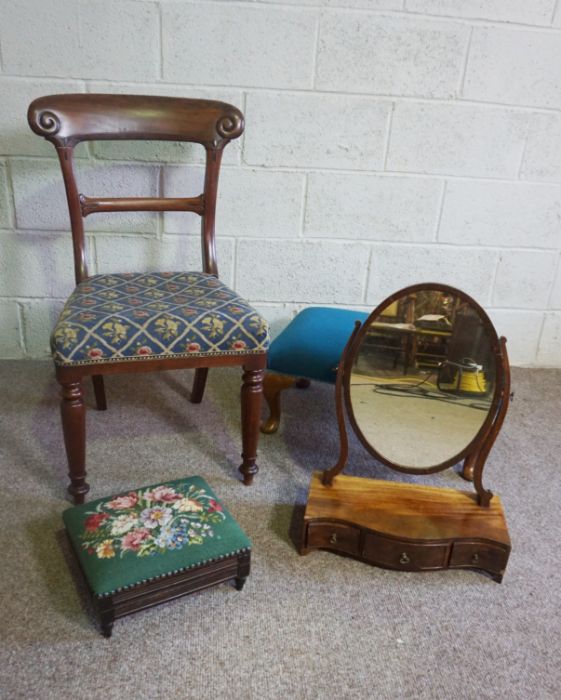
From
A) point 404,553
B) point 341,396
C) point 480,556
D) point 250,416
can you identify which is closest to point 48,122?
point 250,416

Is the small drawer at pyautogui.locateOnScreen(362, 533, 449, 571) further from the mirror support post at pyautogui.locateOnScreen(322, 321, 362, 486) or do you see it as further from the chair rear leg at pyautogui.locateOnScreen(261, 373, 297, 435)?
the chair rear leg at pyautogui.locateOnScreen(261, 373, 297, 435)

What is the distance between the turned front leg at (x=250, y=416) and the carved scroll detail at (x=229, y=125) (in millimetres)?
653

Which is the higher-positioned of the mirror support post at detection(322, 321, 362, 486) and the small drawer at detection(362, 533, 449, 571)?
the mirror support post at detection(322, 321, 362, 486)

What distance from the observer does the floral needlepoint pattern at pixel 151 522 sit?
1152mm

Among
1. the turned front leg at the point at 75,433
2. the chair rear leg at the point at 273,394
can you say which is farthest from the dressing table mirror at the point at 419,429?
the turned front leg at the point at 75,433

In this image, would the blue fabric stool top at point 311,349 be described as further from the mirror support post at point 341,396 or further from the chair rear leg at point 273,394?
the mirror support post at point 341,396

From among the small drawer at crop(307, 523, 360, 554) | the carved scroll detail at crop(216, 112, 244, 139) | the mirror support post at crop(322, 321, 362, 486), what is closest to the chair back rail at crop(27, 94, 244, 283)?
the carved scroll detail at crop(216, 112, 244, 139)

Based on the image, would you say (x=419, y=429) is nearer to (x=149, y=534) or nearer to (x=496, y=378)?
(x=496, y=378)

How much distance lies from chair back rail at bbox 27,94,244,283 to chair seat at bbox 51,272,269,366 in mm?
230

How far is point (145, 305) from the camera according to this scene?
4.62 ft

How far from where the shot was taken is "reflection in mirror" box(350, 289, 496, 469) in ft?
4.26

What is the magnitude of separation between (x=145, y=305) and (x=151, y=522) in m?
0.48

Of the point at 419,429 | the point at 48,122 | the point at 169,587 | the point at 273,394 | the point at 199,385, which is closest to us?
the point at 169,587

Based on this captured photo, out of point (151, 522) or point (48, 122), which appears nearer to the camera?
point (151, 522)
